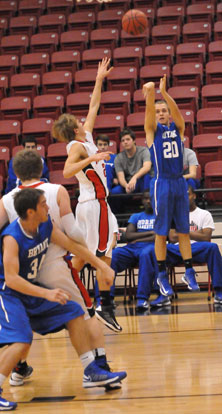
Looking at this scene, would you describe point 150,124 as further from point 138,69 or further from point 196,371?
point 138,69

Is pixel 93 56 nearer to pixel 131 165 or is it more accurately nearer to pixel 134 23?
pixel 134 23

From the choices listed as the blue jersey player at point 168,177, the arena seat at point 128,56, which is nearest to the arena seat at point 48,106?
the arena seat at point 128,56

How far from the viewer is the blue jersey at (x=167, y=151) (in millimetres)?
6266

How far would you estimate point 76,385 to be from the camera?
402 centimetres

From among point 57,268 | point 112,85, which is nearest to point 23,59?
point 112,85

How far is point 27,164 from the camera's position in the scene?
384 centimetres

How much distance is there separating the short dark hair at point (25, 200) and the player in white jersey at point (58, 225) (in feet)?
0.79

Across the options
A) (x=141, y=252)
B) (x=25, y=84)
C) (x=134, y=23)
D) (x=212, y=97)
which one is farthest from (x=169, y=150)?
(x=25, y=84)

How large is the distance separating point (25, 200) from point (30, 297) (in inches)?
23.1

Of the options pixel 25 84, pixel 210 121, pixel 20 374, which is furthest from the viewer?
pixel 25 84

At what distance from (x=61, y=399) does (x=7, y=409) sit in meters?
0.33

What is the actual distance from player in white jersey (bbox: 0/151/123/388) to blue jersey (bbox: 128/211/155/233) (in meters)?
3.36

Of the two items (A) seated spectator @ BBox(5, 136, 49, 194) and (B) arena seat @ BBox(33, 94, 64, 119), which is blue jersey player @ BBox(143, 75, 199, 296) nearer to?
(A) seated spectator @ BBox(5, 136, 49, 194)

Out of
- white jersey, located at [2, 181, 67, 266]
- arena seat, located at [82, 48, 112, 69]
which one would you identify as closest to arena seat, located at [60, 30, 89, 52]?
arena seat, located at [82, 48, 112, 69]
